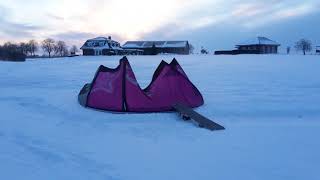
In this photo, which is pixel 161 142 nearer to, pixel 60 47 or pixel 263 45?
pixel 263 45

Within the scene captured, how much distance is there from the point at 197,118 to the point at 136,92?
2.02m

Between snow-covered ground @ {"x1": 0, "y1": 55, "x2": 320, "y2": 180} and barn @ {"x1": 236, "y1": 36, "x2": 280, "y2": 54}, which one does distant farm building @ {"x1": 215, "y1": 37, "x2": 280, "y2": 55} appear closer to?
barn @ {"x1": 236, "y1": 36, "x2": 280, "y2": 54}

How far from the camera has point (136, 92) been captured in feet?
32.5

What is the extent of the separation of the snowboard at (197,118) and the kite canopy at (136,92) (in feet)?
1.61

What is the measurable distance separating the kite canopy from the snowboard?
1.61 ft

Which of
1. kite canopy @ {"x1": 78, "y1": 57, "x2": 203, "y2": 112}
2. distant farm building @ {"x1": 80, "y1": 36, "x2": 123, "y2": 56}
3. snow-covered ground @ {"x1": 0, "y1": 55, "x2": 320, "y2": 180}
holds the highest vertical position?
distant farm building @ {"x1": 80, "y1": 36, "x2": 123, "y2": 56}

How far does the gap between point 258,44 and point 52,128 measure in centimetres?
7855

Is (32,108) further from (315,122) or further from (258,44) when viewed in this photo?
(258,44)

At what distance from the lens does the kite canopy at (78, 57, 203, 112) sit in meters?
9.87

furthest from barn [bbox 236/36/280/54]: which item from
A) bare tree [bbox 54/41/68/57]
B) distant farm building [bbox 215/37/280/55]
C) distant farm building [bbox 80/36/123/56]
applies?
bare tree [bbox 54/41/68/57]

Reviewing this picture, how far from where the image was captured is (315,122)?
8492mm

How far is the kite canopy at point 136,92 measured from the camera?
9.87 metres

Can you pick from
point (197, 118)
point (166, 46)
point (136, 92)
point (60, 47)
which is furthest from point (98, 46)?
point (197, 118)

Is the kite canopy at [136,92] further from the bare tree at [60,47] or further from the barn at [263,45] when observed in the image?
the bare tree at [60,47]
